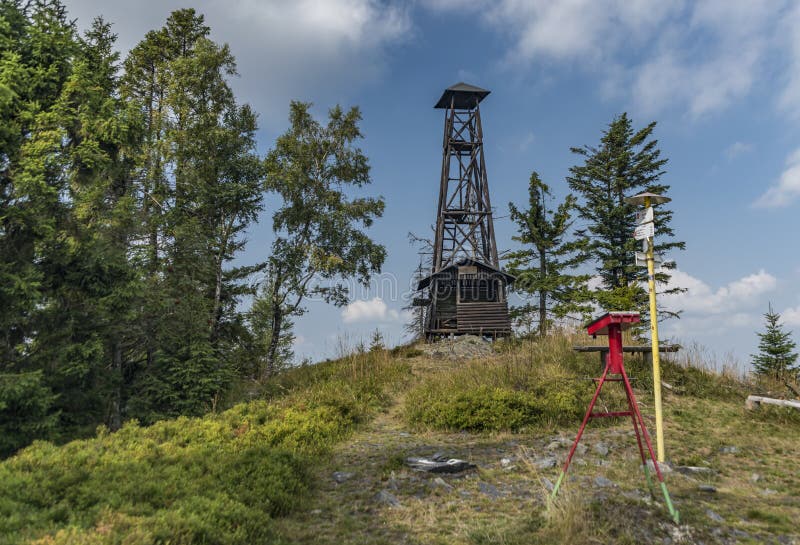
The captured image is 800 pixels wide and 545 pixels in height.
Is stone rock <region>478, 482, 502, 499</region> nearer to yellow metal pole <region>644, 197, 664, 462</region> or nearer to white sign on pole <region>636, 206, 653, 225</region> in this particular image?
yellow metal pole <region>644, 197, 664, 462</region>

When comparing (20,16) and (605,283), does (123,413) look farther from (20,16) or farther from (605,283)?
(605,283)

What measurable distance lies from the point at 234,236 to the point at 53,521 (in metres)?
15.2

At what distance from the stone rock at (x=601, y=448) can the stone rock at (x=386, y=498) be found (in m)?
3.92

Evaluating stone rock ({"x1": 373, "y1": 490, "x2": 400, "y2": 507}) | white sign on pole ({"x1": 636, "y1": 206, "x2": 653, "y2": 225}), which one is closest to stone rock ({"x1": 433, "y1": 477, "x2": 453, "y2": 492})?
stone rock ({"x1": 373, "y1": 490, "x2": 400, "y2": 507})

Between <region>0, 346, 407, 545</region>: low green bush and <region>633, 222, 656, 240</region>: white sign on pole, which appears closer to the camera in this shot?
<region>0, 346, 407, 545</region>: low green bush

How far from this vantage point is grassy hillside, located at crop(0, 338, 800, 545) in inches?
187

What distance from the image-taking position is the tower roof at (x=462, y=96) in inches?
1034

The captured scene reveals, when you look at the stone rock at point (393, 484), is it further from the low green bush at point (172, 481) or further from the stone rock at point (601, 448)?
the stone rock at point (601, 448)

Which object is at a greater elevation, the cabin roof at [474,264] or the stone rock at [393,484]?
the cabin roof at [474,264]

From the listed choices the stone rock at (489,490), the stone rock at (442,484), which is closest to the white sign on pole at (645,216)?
the stone rock at (489,490)

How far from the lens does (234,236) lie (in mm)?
18750

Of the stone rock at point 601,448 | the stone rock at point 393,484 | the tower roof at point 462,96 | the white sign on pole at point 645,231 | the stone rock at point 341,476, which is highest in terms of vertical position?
the tower roof at point 462,96

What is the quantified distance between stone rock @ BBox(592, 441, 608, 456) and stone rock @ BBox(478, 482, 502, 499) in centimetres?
259

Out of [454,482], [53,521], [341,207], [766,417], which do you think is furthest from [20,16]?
[766,417]
